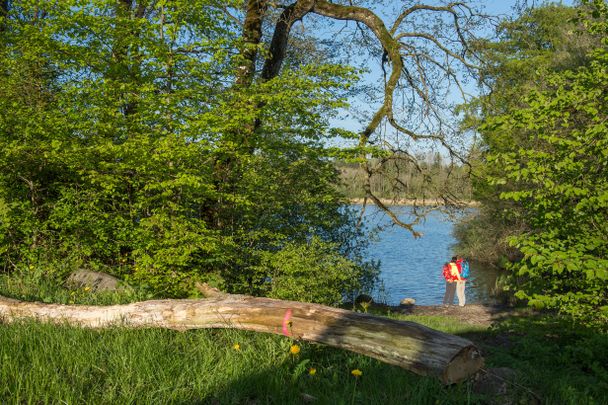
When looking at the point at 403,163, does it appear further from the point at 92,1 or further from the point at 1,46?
the point at 1,46

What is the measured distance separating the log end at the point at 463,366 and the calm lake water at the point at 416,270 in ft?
32.3

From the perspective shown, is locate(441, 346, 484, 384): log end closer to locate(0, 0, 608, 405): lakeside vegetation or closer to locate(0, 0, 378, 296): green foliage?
locate(0, 0, 608, 405): lakeside vegetation

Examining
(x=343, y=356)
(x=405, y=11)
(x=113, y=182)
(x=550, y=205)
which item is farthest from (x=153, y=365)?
(x=405, y=11)

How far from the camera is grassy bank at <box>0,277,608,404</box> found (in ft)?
11.1

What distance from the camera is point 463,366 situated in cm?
376

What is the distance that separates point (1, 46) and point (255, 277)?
657cm

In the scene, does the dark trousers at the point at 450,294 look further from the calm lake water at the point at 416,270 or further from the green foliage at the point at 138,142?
the green foliage at the point at 138,142

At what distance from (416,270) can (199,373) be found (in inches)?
1027

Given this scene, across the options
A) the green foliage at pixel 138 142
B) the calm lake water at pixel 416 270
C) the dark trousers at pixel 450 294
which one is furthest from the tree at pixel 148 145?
the dark trousers at pixel 450 294

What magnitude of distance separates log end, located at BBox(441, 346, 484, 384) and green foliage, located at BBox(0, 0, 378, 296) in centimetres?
571

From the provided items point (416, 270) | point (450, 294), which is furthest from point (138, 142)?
point (416, 270)

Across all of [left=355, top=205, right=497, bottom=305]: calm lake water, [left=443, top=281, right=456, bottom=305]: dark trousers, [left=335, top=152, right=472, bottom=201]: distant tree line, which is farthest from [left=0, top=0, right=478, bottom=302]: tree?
[left=443, top=281, right=456, bottom=305]: dark trousers

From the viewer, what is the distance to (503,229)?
85.4ft

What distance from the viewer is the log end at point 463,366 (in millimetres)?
3664
